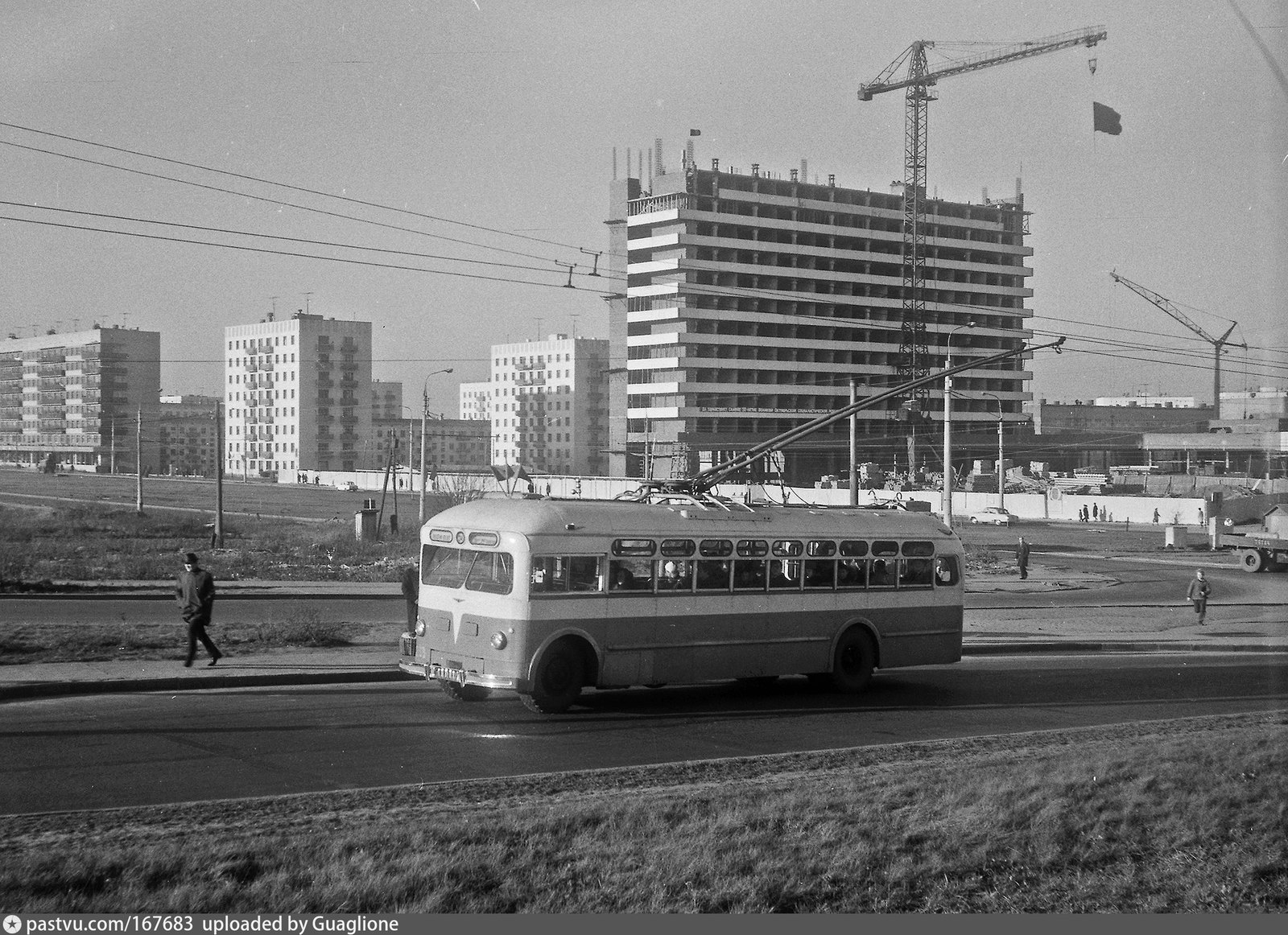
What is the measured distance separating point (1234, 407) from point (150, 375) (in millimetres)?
115011

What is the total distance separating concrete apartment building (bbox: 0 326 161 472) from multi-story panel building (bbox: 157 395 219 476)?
21161 millimetres

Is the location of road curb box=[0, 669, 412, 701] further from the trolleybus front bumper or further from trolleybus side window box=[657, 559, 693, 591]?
trolleybus side window box=[657, 559, 693, 591]

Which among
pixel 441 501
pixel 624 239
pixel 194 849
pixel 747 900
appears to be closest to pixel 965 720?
pixel 747 900

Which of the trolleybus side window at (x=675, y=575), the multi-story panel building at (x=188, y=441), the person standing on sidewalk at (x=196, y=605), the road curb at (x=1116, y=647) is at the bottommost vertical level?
the road curb at (x=1116, y=647)

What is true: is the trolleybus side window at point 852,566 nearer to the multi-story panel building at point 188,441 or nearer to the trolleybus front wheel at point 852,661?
the trolleybus front wheel at point 852,661

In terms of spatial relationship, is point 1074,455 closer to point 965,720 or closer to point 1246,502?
point 1246,502

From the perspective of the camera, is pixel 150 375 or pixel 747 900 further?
pixel 150 375

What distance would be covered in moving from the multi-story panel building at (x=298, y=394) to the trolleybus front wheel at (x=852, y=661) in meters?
123

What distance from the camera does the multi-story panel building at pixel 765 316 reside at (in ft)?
364

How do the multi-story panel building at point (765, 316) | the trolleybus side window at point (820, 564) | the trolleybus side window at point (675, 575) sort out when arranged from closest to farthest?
the trolleybus side window at point (675, 575) → the trolleybus side window at point (820, 564) → the multi-story panel building at point (765, 316)

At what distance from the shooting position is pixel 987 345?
420ft

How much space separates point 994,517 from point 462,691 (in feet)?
217

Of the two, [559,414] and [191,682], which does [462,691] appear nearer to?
[191,682]

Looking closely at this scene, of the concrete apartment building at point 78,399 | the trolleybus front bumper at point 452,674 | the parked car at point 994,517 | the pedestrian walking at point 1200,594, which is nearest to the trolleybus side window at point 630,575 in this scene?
the trolleybus front bumper at point 452,674
